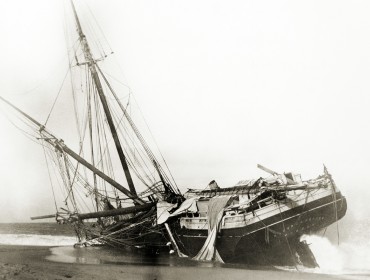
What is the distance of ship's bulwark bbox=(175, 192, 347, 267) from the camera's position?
17.2 m

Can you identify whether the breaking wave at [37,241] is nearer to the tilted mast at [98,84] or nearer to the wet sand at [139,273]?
the tilted mast at [98,84]

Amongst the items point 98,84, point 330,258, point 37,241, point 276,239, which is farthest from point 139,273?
point 37,241

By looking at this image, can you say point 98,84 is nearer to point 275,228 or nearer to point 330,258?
point 275,228

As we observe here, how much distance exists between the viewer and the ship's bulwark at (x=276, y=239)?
17172 mm

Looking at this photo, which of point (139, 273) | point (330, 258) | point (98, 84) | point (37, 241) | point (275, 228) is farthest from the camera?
point (37, 241)

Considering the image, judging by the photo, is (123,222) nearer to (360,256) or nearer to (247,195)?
(247,195)

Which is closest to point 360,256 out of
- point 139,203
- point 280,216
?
point 280,216

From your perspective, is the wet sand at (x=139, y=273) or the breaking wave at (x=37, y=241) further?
the breaking wave at (x=37, y=241)

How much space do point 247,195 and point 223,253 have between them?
389cm

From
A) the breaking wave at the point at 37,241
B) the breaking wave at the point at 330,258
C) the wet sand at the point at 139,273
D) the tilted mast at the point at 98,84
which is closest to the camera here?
the wet sand at the point at 139,273

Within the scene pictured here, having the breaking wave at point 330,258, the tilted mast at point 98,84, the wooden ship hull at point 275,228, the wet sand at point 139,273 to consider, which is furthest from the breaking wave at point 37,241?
the breaking wave at point 330,258

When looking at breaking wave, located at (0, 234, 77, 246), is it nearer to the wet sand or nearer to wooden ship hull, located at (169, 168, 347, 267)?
the wet sand

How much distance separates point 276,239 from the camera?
17250 millimetres

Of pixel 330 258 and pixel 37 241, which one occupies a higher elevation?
pixel 330 258
